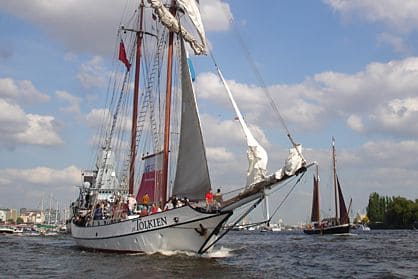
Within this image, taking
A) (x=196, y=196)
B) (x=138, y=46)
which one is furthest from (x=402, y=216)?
(x=196, y=196)

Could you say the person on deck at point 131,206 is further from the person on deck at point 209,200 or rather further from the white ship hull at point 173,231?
the person on deck at point 209,200

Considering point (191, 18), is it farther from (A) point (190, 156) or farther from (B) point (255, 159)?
(B) point (255, 159)

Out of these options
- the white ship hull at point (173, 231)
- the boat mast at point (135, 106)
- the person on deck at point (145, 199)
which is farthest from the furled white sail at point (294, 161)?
the boat mast at point (135, 106)

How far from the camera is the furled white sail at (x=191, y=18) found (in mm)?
38594

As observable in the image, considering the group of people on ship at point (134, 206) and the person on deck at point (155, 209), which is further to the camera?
the person on deck at point (155, 209)

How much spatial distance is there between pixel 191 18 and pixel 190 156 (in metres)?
10.1

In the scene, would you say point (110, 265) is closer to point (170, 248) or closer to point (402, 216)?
point (170, 248)

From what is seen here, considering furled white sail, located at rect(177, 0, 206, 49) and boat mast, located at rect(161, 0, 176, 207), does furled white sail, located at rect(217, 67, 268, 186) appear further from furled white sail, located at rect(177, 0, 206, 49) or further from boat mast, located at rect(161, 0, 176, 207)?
furled white sail, located at rect(177, 0, 206, 49)

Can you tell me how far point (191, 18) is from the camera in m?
Result: 38.8

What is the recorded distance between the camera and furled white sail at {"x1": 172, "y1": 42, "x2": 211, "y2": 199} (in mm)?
34250

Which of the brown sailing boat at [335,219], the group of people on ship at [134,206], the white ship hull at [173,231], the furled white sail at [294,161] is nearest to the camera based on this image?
the furled white sail at [294,161]

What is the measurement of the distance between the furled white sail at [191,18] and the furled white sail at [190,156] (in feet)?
14.1

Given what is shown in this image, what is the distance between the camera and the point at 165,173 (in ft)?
124

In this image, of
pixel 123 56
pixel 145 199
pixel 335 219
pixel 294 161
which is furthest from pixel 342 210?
pixel 294 161
